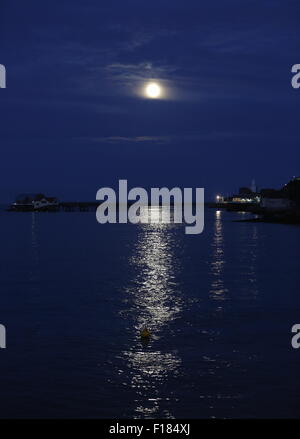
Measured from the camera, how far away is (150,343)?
24203mm

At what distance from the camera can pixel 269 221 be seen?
141125 mm

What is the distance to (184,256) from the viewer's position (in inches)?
2547

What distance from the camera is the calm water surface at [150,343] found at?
57.5ft

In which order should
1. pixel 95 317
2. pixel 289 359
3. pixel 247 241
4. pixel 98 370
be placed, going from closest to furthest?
pixel 98 370 → pixel 289 359 → pixel 95 317 → pixel 247 241

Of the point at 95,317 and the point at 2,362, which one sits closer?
the point at 2,362

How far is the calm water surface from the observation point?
17531 millimetres

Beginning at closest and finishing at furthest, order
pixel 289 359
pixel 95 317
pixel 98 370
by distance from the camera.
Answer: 1. pixel 98 370
2. pixel 289 359
3. pixel 95 317

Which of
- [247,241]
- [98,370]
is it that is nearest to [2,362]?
[98,370]

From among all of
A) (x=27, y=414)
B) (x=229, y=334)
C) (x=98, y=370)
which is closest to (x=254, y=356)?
(x=229, y=334)
